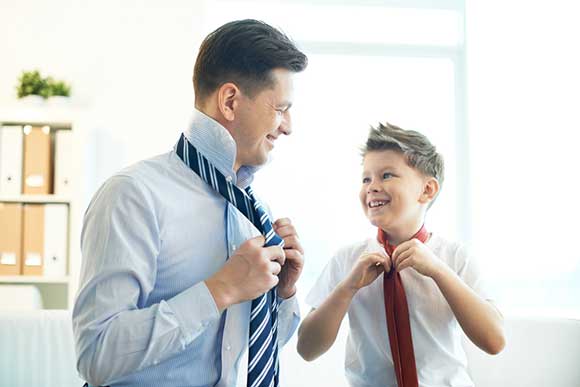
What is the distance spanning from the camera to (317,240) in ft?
13.5

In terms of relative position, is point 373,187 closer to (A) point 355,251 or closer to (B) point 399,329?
(A) point 355,251

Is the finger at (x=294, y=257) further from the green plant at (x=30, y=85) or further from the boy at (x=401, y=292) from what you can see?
the green plant at (x=30, y=85)

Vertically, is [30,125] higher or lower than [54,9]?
lower

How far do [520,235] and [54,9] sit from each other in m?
3.04

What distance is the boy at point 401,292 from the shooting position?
1.73 m

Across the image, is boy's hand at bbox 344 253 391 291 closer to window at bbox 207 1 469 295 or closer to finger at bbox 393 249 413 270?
finger at bbox 393 249 413 270

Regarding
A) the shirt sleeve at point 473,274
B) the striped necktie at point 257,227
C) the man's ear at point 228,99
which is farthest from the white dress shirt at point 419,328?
the man's ear at point 228,99

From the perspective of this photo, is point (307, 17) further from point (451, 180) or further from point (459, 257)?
point (459, 257)

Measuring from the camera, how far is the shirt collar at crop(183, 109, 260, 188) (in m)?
1.41

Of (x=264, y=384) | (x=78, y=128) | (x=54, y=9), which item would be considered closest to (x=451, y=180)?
(x=78, y=128)

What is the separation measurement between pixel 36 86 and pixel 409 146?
102 inches

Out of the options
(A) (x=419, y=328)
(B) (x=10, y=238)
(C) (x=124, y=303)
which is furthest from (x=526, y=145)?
(C) (x=124, y=303)

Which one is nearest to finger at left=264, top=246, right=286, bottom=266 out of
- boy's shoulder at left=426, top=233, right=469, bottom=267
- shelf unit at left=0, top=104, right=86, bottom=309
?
boy's shoulder at left=426, top=233, right=469, bottom=267

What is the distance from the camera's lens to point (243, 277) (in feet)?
4.10
